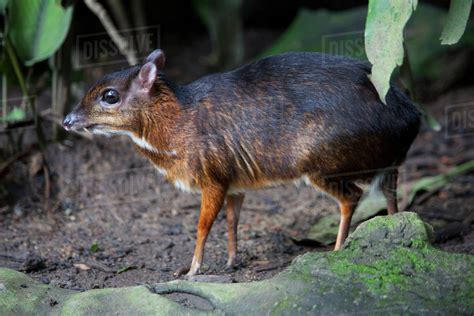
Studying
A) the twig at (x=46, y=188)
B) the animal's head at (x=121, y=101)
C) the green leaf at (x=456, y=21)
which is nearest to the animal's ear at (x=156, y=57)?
the animal's head at (x=121, y=101)

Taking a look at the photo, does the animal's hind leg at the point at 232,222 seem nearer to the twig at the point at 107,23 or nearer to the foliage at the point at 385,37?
the foliage at the point at 385,37

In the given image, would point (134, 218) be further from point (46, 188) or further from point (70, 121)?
point (70, 121)

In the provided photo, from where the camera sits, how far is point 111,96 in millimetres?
6082

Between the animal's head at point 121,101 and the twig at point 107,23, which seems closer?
the animal's head at point 121,101

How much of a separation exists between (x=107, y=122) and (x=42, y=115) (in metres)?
2.13

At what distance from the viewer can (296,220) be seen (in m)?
7.74

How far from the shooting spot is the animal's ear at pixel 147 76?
596cm

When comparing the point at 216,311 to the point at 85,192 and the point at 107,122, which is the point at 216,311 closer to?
the point at 107,122

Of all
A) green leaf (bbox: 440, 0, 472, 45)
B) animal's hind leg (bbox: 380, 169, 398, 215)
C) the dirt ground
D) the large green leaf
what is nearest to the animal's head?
the dirt ground

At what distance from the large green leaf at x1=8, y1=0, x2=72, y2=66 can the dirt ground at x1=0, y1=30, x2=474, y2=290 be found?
1137 mm

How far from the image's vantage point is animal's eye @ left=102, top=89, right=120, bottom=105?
6.07 m

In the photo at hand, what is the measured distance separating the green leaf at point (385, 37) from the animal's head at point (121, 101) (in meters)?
1.59

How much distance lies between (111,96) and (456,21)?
2503 mm

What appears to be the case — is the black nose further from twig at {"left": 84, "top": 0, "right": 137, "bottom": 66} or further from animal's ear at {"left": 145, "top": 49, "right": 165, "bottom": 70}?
twig at {"left": 84, "top": 0, "right": 137, "bottom": 66}
